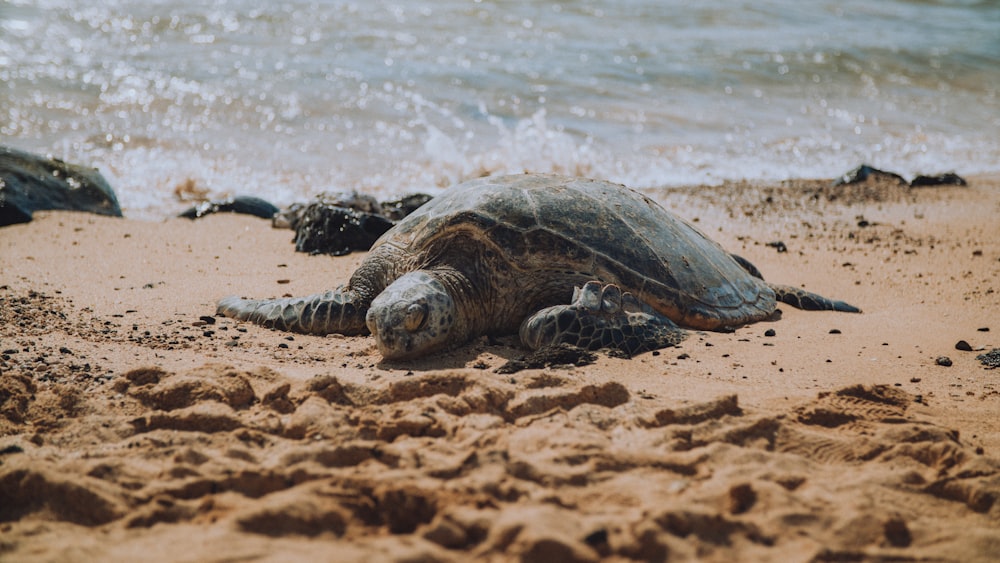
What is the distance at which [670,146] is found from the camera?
1110cm

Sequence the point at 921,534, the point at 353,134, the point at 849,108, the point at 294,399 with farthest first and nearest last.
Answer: the point at 849,108 → the point at 353,134 → the point at 294,399 → the point at 921,534

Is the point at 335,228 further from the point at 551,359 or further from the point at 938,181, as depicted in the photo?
the point at 938,181

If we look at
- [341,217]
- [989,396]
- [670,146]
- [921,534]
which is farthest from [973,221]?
[921,534]

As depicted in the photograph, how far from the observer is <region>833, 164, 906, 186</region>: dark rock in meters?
9.59

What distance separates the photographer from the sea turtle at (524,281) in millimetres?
4223

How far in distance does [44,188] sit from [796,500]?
284 inches

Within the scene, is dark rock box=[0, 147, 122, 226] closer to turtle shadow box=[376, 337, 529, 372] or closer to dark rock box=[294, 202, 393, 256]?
dark rock box=[294, 202, 393, 256]

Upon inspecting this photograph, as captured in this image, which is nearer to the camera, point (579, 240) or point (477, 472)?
point (477, 472)

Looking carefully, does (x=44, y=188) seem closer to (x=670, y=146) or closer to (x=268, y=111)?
(x=268, y=111)

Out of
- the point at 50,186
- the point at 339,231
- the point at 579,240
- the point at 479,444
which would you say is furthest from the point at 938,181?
the point at 50,186

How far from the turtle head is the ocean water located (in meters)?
4.91

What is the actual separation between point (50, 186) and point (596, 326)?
5740 millimetres

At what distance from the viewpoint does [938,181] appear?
9562 mm

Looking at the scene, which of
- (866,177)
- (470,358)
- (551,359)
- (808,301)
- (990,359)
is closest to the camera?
(551,359)
